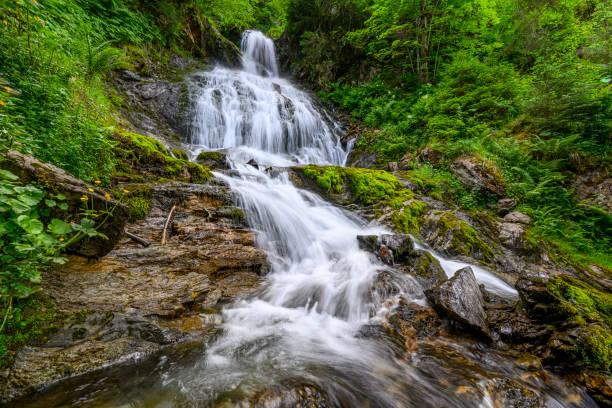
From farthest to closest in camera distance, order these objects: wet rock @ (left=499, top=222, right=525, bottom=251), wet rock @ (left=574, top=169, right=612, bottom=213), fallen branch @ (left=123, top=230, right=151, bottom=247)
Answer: wet rock @ (left=574, top=169, right=612, bottom=213), wet rock @ (left=499, top=222, right=525, bottom=251), fallen branch @ (left=123, top=230, right=151, bottom=247)

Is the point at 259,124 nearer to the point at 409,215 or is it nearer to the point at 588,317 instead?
the point at 409,215

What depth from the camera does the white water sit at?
2.01 m

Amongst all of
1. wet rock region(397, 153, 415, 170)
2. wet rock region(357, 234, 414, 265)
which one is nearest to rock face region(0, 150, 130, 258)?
wet rock region(357, 234, 414, 265)

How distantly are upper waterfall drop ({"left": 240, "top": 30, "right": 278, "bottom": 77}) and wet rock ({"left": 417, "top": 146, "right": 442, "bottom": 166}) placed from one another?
44.4ft

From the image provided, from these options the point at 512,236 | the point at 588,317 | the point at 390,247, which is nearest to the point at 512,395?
the point at 588,317

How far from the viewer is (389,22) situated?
12.2 metres

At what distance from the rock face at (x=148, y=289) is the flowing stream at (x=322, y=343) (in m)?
0.29

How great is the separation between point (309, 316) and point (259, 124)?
911cm

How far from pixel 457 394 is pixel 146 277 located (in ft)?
10.9

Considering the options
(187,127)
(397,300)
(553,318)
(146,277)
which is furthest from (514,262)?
(187,127)

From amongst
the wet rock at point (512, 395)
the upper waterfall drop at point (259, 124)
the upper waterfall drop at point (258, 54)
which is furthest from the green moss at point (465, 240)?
the upper waterfall drop at point (258, 54)

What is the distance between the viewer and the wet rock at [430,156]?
332 inches

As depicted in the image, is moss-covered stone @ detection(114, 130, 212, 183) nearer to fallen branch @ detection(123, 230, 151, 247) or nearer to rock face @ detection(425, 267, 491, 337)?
fallen branch @ detection(123, 230, 151, 247)

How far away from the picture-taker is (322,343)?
2.69 m
